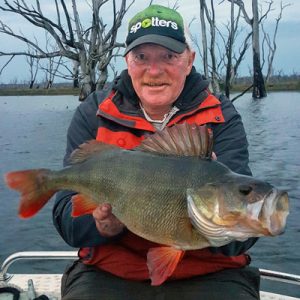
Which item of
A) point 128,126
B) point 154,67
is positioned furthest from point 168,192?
point 154,67

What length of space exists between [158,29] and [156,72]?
0.88 feet

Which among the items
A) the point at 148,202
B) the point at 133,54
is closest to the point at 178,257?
the point at 148,202

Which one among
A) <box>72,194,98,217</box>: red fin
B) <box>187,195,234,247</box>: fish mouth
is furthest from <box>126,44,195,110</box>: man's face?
<box>187,195,234,247</box>: fish mouth

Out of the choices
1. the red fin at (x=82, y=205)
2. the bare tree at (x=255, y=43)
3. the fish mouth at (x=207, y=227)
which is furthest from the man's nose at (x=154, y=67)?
the bare tree at (x=255, y=43)

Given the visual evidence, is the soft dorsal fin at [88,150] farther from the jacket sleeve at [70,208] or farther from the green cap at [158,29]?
the green cap at [158,29]

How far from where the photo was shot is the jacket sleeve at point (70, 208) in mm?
3262

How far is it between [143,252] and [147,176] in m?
0.76

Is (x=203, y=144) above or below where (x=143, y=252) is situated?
above

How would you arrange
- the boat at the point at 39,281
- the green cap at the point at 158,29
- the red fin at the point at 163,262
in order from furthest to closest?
the boat at the point at 39,281 < the green cap at the point at 158,29 < the red fin at the point at 163,262

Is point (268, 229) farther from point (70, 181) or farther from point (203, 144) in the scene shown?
point (70, 181)

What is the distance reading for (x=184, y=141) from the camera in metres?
2.77

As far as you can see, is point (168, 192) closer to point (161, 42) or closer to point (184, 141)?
point (184, 141)

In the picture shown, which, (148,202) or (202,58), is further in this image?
(202,58)

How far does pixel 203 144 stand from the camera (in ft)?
9.00
